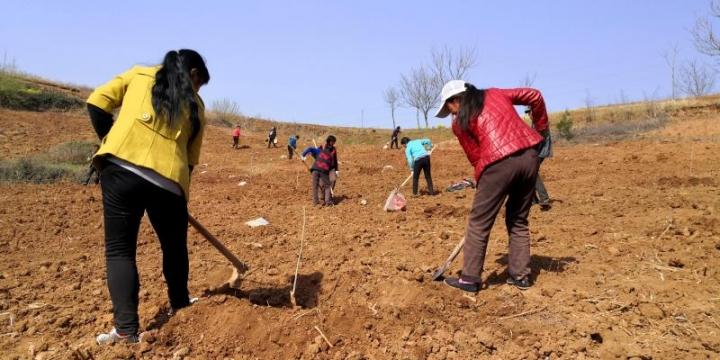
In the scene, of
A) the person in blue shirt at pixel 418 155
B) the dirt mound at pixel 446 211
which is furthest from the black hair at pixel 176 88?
the person in blue shirt at pixel 418 155

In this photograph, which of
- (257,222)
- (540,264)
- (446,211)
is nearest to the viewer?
(540,264)

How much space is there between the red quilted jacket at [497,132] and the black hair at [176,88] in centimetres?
175

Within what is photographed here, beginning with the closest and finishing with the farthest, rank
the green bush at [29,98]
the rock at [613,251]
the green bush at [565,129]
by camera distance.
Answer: the rock at [613,251], the green bush at [565,129], the green bush at [29,98]

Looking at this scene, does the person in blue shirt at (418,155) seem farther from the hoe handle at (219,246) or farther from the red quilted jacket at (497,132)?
the hoe handle at (219,246)

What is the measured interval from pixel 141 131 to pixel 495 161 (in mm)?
2129

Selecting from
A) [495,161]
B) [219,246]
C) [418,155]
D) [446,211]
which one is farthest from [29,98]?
[495,161]

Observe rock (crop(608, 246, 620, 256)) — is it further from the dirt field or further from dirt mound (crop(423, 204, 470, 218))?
dirt mound (crop(423, 204, 470, 218))

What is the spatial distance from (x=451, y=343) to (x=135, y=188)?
186 centimetres

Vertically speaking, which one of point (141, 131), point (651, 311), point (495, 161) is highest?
point (141, 131)

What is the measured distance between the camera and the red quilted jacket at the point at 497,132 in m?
3.26

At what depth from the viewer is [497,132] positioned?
3283 mm

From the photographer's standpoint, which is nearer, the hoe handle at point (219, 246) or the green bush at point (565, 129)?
the hoe handle at point (219, 246)

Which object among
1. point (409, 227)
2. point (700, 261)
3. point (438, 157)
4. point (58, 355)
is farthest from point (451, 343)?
point (438, 157)

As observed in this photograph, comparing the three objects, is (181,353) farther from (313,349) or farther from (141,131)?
(141,131)
